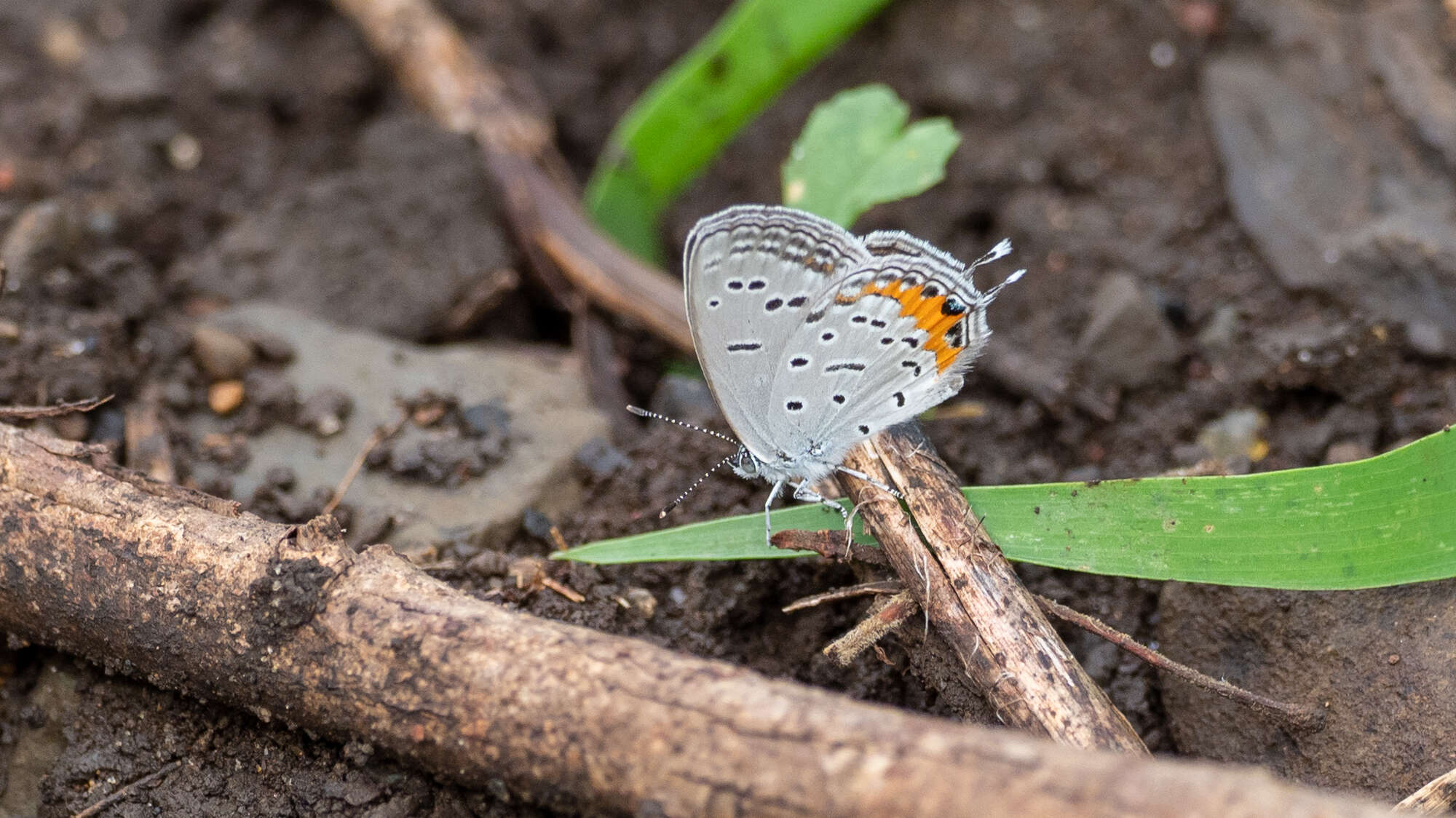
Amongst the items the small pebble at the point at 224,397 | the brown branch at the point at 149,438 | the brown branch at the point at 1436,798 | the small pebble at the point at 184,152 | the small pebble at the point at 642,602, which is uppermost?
the small pebble at the point at 184,152

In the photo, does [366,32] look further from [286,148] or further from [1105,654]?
[1105,654]

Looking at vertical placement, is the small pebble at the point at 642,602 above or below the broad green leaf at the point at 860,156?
below

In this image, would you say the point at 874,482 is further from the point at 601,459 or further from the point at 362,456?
the point at 362,456

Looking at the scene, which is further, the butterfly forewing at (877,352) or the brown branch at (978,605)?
the butterfly forewing at (877,352)

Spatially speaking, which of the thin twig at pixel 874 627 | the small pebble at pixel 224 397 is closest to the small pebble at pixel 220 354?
the small pebble at pixel 224 397

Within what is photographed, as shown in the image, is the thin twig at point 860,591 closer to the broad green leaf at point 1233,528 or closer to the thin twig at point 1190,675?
the broad green leaf at point 1233,528

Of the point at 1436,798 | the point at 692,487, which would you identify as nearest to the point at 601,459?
the point at 692,487
